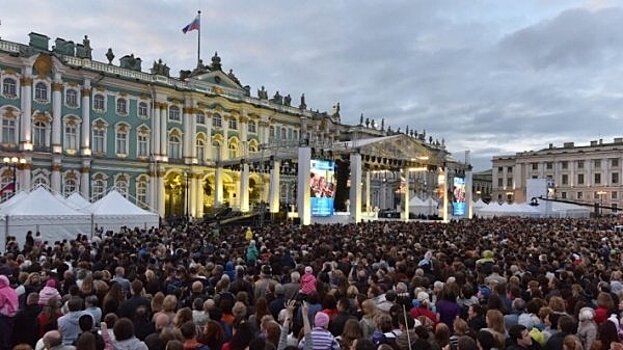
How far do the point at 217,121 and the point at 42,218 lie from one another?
106ft

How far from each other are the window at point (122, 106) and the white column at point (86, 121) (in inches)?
114

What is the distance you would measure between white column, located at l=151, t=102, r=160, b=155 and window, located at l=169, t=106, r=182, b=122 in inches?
68.7

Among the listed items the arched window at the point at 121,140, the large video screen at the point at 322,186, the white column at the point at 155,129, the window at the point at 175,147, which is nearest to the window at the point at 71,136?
the arched window at the point at 121,140

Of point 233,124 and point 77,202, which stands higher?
point 233,124

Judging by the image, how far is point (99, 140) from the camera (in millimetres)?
46938

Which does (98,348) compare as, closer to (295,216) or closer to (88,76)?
(295,216)

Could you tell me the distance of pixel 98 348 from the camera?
606 centimetres

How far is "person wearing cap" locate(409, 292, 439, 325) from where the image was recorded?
7.66m

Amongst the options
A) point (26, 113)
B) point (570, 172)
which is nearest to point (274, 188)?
point (26, 113)

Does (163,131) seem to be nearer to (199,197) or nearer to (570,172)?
(199,197)

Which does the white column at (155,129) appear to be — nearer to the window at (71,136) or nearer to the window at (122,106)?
the window at (122,106)

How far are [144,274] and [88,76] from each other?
129 feet

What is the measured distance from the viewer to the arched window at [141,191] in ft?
161

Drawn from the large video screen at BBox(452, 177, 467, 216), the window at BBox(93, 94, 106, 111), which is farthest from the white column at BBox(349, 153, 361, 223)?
the window at BBox(93, 94, 106, 111)
